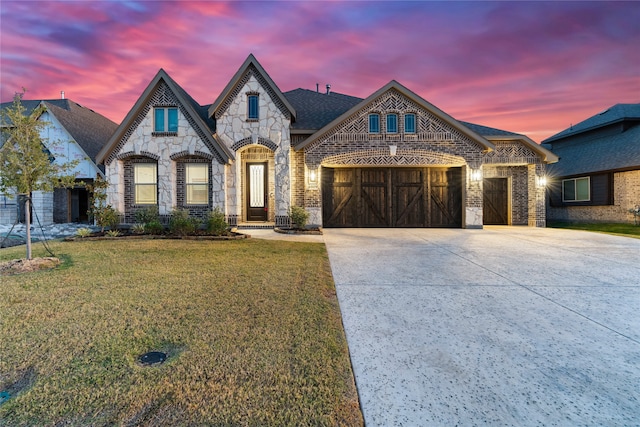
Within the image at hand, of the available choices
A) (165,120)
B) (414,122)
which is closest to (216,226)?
(165,120)

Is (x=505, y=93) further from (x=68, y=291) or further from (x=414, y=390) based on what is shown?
(x=68, y=291)

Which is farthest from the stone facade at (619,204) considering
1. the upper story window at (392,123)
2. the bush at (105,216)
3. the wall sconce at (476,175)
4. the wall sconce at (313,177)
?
the bush at (105,216)

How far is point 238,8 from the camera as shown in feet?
28.9

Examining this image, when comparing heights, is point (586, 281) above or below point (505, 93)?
below

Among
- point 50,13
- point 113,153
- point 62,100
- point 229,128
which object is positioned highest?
point 62,100

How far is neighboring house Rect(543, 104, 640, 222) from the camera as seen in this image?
50.3ft

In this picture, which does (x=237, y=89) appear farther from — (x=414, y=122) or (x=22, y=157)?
(x=22, y=157)

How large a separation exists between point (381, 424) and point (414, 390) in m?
0.45

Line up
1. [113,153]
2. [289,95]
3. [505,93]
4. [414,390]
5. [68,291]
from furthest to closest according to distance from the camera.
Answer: [289,95] < [505,93] < [113,153] < [68,291] < [414,390]

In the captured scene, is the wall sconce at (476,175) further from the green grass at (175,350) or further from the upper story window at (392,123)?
the green grass at (175,350)

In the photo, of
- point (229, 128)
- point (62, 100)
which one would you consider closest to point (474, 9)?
point (229, 128)

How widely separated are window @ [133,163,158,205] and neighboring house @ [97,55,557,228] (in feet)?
0.15

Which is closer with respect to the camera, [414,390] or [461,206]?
[414,390]

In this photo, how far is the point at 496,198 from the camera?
1527cm
